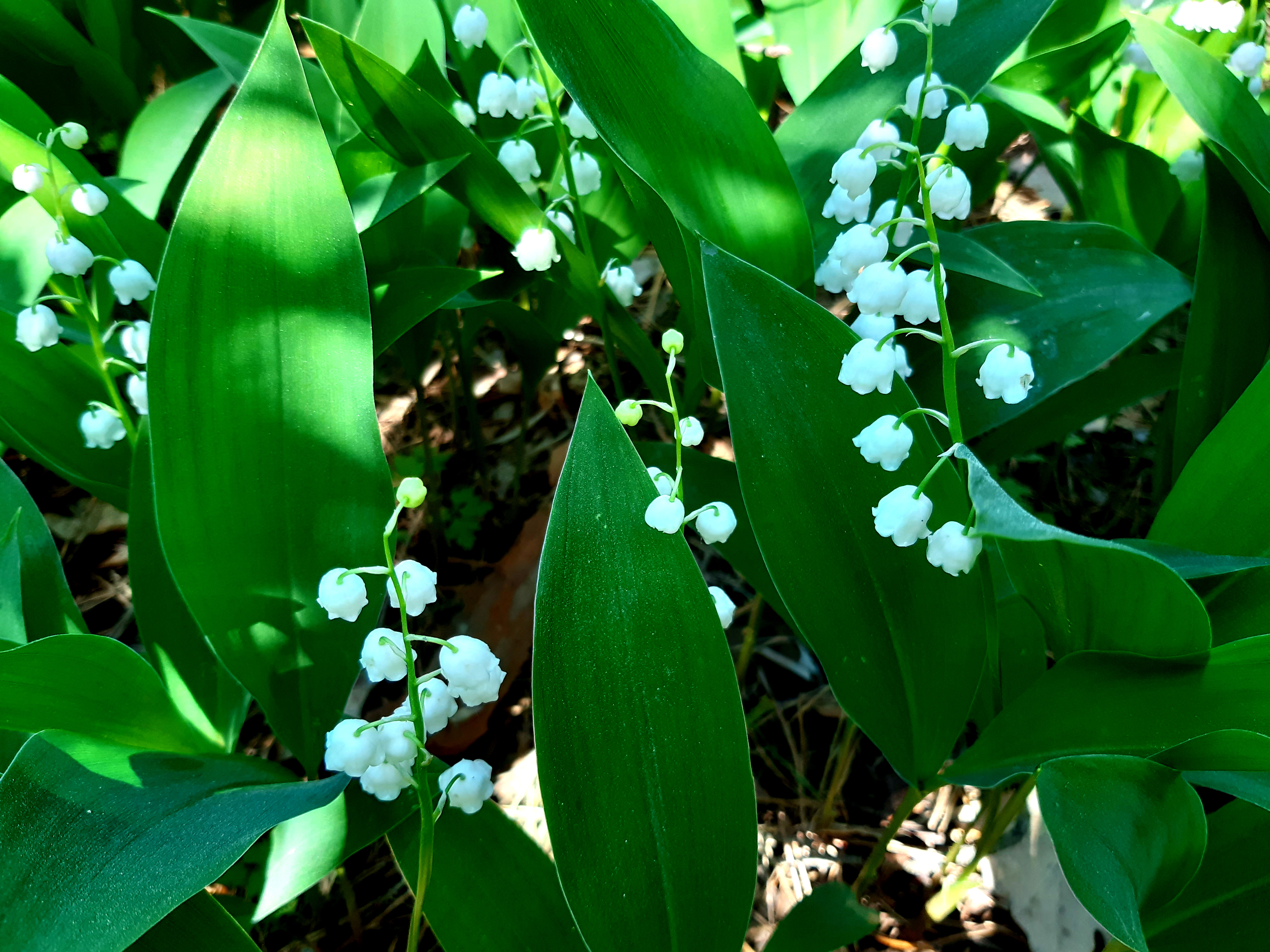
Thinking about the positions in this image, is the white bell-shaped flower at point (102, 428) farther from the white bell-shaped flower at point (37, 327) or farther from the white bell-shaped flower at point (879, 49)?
the white bell-shaped flower at point (879, 49)

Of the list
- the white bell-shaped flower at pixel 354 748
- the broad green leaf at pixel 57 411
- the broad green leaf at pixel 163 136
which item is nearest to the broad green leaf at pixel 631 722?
the white bell-shaped flower at pixel 354 748

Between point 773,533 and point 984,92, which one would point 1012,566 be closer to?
point 773,533

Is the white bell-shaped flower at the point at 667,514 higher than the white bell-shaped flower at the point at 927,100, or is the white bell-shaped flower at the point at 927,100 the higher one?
the white bell-shaped flower at the point at 927,100

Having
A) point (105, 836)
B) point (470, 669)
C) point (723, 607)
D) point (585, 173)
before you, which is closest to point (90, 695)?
Answer: point (105, 836)

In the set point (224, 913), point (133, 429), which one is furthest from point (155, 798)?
point (133, 429)

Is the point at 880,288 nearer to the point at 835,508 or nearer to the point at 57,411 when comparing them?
the point at 835,508

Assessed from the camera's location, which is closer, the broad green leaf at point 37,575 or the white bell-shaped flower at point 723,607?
the white bell-shaped flower at point 723,607

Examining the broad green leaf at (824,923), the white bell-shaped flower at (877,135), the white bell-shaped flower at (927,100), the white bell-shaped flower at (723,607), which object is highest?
the white bell-shaped flower at (927,100)

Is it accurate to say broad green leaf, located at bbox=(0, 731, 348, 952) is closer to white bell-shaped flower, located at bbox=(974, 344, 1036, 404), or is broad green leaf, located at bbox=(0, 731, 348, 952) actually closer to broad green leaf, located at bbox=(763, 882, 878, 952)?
broad green leaf, located at bbox=(763, 882, 878, 952)

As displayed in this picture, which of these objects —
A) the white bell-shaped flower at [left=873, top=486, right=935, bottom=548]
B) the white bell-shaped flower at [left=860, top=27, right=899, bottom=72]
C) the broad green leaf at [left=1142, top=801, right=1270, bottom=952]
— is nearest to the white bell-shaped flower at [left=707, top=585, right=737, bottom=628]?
the white bell-shaped flower at [left=873, top=486, right=935, bottom=548]
